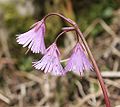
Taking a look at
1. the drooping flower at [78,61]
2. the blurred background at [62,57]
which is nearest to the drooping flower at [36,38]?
the drooping flower at [78,61]

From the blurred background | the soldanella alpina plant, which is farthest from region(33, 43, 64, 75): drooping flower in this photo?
the blurred background

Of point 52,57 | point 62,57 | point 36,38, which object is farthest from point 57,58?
point 62,57

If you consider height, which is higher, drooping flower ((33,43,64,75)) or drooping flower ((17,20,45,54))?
drooping flower ((17,20,45,54))

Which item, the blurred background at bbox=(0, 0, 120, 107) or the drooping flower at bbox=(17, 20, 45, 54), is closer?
the drooping flower at bbox=(17, 20, 45, 54)

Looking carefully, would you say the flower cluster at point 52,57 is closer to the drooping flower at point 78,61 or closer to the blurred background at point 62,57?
the drooping flower at point 78,61

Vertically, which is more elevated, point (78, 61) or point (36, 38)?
point (36, 38)

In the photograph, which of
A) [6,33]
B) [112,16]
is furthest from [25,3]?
[112,16]

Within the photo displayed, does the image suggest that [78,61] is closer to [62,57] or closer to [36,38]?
[36,38]

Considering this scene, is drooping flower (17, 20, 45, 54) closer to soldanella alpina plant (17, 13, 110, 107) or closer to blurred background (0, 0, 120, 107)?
soldanella alpina plant (17, 13, 110, 107)
